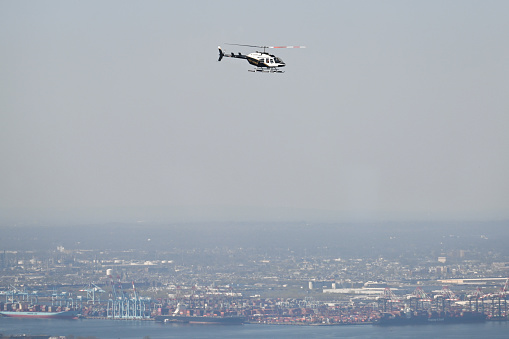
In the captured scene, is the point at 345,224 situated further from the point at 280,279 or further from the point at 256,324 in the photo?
the point at 256,324

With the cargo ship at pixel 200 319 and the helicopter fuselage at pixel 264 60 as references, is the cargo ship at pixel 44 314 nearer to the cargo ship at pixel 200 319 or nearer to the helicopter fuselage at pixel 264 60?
the cargo ship at pixel 200 319

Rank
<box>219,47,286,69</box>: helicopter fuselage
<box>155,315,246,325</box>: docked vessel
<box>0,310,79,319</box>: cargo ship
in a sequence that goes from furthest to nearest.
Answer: <box>155,315,246,325</box>: docked vessel < <box>0,310,79,319</box>: cargo ship < <box>219,47,286,69</box>: helicopter fuselage

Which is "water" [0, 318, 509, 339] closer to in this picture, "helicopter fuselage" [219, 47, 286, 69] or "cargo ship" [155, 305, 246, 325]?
"cargo ship" [155, 305, 246, 325]

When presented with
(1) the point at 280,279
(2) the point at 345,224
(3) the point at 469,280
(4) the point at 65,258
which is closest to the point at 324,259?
(2) the point at 345,224

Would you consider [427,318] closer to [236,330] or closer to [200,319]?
[236,330]

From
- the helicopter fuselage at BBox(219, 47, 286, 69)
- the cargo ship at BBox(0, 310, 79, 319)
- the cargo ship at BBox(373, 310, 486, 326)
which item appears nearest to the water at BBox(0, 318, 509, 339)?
the cargo ship at BBox(373, 310, 486, 326)
